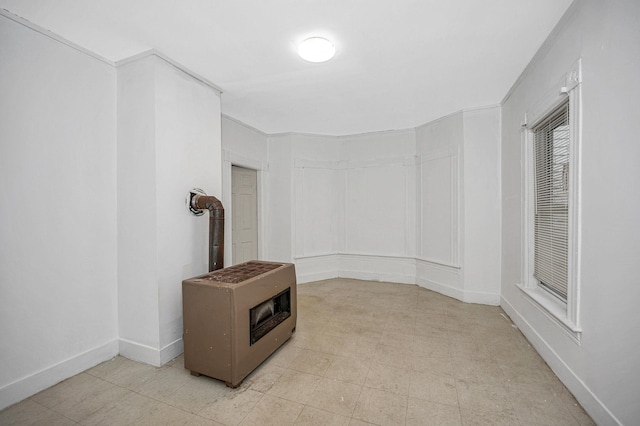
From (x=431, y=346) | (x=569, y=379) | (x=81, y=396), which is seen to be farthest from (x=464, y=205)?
(x=81, y=396)

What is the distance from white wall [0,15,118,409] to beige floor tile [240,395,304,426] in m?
1.71

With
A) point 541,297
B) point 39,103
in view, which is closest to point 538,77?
point 541,297

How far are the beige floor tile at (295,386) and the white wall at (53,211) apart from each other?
1735mm

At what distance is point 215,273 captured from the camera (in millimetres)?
2533

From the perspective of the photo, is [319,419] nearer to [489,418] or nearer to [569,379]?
[489,418]

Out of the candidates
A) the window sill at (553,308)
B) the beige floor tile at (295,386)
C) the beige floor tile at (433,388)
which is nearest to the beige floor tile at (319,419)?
the beige floor tile at (295,386)

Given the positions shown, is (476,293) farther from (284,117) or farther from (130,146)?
(130,146)

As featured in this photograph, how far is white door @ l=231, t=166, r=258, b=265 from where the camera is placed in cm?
464

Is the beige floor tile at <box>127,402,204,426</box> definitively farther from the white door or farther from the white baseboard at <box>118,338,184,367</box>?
the white door

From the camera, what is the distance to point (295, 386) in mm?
2129

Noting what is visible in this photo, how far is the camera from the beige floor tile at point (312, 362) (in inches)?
92.7

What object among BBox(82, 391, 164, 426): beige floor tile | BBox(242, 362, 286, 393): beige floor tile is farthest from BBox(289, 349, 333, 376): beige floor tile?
BBox(82, 391, 164, 426): beige floor tile

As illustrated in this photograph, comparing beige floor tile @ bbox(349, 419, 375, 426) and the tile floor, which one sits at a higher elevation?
beige floor tile @ bbox(349, 419, 375, 426)

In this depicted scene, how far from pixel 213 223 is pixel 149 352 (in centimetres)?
131
